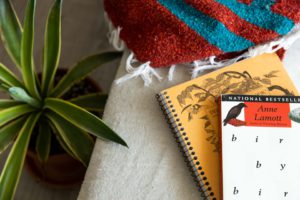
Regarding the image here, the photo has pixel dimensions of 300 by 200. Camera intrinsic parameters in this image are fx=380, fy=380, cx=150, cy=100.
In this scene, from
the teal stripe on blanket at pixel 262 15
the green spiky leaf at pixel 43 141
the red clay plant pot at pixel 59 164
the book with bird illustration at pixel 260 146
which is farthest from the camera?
the red clay plant pot at pixel 59 164

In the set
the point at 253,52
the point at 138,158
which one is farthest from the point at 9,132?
the point at 253,52

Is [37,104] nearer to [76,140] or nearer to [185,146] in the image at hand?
[76,140]

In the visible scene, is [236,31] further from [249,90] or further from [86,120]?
[86,120]

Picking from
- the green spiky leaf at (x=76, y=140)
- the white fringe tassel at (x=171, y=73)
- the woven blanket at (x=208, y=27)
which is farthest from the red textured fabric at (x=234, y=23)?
the green spiky leaf at (x=76, y=140)

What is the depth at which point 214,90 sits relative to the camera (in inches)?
27.9

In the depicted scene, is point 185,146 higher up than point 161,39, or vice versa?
point 161,39

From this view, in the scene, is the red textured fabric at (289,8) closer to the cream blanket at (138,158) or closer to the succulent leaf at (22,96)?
the cream blanket at (138,158)

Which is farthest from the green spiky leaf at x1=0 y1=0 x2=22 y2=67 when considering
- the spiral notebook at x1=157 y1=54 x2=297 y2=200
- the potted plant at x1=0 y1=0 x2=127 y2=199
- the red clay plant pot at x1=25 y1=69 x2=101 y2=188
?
the spiral notebook at x1=157 y1=54 x2=297 y2=200

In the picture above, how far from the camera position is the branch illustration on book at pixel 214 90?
69cm

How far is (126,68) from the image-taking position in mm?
761

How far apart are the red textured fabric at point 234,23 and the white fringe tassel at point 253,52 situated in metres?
0.01

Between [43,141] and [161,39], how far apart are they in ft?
1.26

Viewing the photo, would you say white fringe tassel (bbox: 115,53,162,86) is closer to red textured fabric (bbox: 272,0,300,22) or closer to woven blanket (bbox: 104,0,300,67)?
woven blanket (bbox: 104,0,300,67)

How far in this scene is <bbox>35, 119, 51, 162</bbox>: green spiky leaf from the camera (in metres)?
0.89
